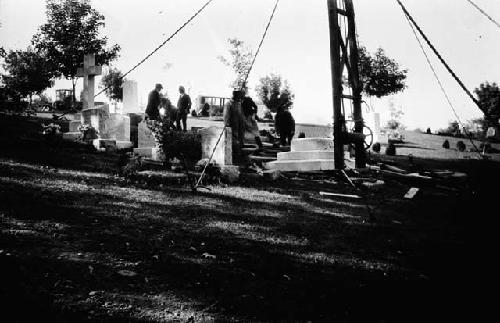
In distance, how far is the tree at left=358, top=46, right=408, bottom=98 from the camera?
44812mm

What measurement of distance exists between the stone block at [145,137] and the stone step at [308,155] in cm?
432

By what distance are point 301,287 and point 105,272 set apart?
1995mm

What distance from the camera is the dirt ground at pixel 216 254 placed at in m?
3.17

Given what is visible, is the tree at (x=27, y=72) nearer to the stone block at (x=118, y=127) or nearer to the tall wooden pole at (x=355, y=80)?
the stone block at (x=118, y=127)

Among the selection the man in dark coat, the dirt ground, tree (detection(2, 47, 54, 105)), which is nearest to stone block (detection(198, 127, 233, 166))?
the dirt ground

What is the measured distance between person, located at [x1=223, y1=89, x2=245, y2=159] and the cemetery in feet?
0.20

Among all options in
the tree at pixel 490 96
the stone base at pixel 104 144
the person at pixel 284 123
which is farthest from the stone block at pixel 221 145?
the tree at pixel 490 96

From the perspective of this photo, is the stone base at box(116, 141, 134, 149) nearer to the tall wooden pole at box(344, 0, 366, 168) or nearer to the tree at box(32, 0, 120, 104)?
the tall wooden pole at box(344, 0, 366, 168)

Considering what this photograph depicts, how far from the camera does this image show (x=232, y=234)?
17.3 ft

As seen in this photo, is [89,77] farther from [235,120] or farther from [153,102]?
[235,120]

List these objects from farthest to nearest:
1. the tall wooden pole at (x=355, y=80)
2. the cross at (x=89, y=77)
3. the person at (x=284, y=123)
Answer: the person at (x=284, y=123), the cross at (x=89, y=77), the tall wooden pole at (x=355, y=80)

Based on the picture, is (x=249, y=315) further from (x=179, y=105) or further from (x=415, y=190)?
(x=179, y=105)

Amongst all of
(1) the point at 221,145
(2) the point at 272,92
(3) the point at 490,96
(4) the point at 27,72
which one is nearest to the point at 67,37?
(4) the point at 27,72

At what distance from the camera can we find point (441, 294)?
383 centimetres
